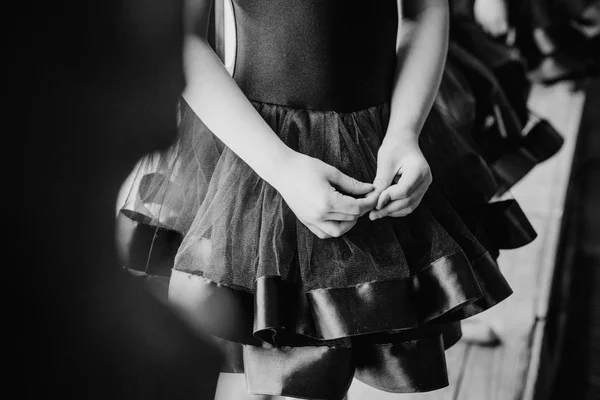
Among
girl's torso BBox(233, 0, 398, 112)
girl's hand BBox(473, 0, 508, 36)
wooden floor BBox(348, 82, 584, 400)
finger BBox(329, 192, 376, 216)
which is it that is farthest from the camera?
girl's hand BBox(473, 0, 508, 36)

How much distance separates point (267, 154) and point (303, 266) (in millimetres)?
133

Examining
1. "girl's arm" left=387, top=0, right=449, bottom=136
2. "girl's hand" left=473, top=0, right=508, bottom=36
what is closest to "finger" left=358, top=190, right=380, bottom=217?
"girl's arm" left=387, top=0, right=449, bottom=136

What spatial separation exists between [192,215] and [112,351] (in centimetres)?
52

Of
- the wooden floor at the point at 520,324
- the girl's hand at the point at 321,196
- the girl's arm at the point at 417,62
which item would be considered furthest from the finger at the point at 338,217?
the wooden floor at the point at 520,324

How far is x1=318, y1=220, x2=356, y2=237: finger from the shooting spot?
0.69m

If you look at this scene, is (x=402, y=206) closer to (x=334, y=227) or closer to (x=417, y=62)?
(x=334, y=227)

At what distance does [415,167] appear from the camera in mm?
736

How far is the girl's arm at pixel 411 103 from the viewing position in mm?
727

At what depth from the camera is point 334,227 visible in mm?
690

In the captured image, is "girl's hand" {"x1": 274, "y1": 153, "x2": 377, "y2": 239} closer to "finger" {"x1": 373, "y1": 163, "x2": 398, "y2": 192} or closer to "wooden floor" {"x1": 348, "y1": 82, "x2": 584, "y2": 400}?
"finger" {"x1": 373, "y1": 163, "x2": 398, "y2": 192}

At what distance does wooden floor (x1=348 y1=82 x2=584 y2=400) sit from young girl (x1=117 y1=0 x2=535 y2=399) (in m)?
0.51

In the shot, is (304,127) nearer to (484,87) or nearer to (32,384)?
(32,384)

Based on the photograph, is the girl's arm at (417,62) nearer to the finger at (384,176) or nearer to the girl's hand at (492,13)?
the finger at (384,176)

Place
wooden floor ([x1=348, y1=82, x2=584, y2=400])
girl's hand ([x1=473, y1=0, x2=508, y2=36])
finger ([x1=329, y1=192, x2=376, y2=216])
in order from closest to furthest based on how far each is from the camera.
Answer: finger ([x1=329, y1=192, x2=376, y2=216]), wooden floor ([x1=348, y1=82, x2=584, y2=400]), girl's hand ([x1=473, y1=0, x2=508, y2=36])
